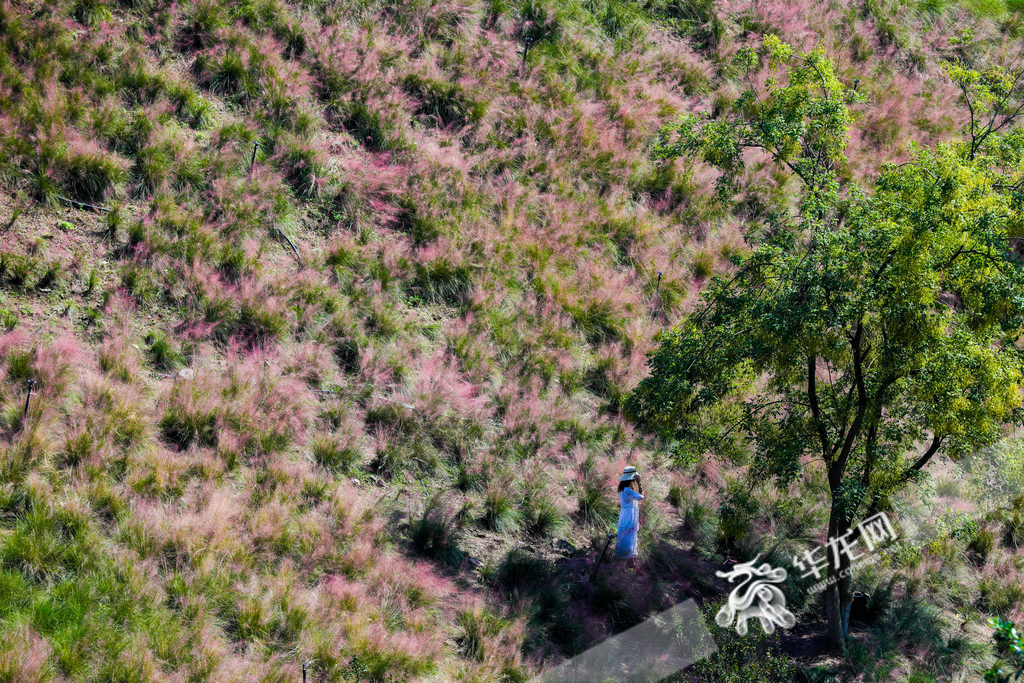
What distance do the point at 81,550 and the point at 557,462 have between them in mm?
5898

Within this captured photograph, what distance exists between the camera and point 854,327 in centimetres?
859

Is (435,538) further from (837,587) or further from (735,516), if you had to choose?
(837,587)

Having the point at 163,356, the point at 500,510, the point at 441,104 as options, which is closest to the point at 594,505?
the point at 500,510

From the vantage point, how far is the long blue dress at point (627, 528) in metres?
9.98

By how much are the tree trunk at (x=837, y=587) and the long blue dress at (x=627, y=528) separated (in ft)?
7.55

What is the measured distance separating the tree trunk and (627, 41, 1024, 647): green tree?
0.02 m

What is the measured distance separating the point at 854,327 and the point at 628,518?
3502 mm

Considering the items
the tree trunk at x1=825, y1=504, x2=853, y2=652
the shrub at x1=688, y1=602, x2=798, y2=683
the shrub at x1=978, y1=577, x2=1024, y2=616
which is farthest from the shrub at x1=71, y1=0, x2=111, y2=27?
the shrub at x1=978, y1=577, x2=1024, y2=616

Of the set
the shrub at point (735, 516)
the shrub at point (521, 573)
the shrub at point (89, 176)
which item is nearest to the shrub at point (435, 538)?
the shrub at point (521, 573)

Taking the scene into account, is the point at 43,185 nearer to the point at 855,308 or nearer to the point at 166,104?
the point at 166,104

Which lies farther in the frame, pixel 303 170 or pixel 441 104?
pixel 441 104

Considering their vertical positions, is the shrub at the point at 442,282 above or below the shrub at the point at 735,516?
below

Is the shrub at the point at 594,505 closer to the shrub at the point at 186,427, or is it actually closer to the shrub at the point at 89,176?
the shrub at the point at 186,427

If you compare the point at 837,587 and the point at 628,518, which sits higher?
the point at 837,587
